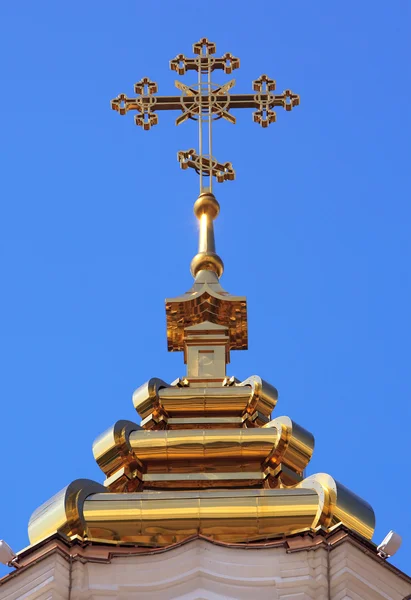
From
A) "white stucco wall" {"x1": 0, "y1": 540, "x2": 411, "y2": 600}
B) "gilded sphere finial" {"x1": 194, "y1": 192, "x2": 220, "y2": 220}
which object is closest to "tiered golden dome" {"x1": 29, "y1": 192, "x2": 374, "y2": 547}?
"gilded sphere finial" {"x1": 194, "y1": 192, "x2": 220, "y2": 220}

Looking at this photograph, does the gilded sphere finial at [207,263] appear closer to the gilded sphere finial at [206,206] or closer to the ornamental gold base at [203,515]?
the gilded sphere finial at [206,206]

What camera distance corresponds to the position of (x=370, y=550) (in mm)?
18906

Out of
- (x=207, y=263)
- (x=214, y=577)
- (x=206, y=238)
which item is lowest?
(x=214, y=577)

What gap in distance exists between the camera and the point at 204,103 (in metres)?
24.6

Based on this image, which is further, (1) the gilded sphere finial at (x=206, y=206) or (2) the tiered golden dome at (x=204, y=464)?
(1) the gilded sphere finial at (x=206, y=206)

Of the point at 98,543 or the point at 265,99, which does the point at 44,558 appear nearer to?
the point at 98,543

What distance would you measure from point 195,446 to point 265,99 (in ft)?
15.1

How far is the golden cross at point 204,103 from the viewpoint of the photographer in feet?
79.4

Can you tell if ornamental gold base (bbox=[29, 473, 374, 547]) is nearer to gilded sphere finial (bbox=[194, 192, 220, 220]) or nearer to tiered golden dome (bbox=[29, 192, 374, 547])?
tiered golden dome (bbox=[29, 192, 374, 547])

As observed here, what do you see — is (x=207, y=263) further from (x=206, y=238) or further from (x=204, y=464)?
(x=204, y=464)

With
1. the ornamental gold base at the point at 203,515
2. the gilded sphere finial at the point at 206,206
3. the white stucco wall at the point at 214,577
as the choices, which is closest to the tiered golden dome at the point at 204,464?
the ornamental gold base at the point at 203,515

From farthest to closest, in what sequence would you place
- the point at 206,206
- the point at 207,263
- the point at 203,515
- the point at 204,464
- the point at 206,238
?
1. the point at 206,206
2. the point at 206,238
3. the point at 207,263
4. the point at 204,464
5. the point at 203,515

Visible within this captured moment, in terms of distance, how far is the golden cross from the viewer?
24203 mm

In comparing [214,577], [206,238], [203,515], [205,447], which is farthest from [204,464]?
[206,238]
